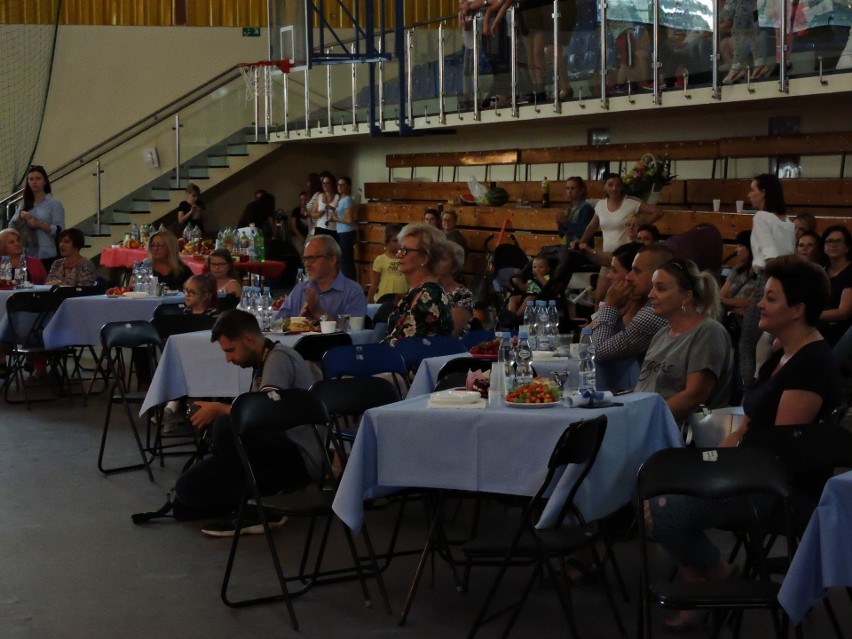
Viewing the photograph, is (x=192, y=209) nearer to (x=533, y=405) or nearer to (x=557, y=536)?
(x=533, y=405)

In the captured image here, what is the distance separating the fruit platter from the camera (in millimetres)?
4754

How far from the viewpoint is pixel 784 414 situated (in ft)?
14.4

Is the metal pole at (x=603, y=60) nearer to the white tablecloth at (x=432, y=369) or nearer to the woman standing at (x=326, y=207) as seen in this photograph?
the white tablecloth at (x=432, y=369)

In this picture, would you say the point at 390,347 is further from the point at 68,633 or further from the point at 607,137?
the point at 607,137

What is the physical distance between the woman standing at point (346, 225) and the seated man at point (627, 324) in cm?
1169

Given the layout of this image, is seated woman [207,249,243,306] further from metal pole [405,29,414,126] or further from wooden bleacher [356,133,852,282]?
metal pole [405,29,414,126]

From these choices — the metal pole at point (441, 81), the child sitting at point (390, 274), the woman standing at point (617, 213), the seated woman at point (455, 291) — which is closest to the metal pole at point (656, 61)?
the woman standing at point (617, 213)

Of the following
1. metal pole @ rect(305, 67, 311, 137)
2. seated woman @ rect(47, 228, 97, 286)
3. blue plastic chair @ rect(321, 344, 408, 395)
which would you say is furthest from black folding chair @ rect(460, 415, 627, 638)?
metal pole @ rect(305, 67, 311, 137)

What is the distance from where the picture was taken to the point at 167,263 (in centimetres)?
1037

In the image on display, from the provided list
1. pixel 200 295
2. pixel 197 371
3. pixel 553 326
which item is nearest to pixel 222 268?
pixel 200 295

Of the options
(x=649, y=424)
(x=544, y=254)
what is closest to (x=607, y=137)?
(x=544, y=254)

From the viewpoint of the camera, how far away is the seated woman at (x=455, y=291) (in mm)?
7434

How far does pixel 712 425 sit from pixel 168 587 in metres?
2.26

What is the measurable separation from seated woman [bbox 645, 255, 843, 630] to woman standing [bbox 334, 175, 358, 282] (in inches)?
532
